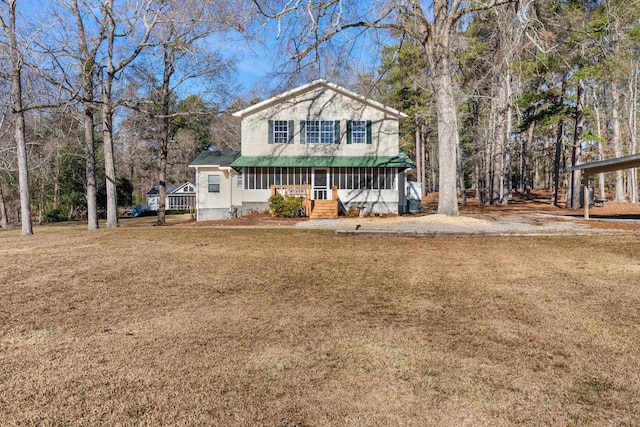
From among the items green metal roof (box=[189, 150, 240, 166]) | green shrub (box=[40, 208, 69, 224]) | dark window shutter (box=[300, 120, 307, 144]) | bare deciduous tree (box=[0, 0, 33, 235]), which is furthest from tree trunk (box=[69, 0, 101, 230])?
green shrub (box=[40, 208, 69, 224])

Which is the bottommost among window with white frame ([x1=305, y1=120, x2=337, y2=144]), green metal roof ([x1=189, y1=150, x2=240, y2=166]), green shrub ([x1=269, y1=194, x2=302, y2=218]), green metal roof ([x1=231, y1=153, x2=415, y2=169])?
green shrub ([x1=269, y1=194, x2=302, y2=218])

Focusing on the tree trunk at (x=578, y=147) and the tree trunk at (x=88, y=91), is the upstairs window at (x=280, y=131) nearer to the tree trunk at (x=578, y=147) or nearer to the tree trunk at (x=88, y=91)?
the tree trunk at (x=88, y=91)

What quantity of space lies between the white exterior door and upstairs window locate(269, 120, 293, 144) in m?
2.47

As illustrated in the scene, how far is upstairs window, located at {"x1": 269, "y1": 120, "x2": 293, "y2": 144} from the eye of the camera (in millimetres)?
20062

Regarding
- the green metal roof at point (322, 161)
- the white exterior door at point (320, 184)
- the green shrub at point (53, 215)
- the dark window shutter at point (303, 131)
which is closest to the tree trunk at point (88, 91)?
the green metal roof at point (322, 161)

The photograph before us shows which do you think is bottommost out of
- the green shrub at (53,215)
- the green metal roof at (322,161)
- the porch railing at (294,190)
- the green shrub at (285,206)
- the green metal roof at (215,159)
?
the green shrub at (53,215)

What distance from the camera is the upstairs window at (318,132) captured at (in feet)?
65.6

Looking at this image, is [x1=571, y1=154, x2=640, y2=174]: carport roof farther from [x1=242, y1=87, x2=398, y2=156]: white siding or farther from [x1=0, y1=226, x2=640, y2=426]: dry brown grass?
[x1=242, y1=87, x2=398, y2=156]: white siding

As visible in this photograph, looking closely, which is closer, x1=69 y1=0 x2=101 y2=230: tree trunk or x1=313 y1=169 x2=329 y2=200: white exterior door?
x1=69 y1=0 x2=101 y2=230: tree trunk

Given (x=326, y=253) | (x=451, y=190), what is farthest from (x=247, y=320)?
(x=451, y=190)

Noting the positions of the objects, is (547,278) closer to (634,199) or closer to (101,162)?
(634,199)

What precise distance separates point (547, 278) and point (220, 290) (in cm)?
455

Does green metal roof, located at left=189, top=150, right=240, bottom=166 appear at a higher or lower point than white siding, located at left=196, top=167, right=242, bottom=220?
higher

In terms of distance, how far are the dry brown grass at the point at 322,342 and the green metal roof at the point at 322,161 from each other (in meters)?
13.3
